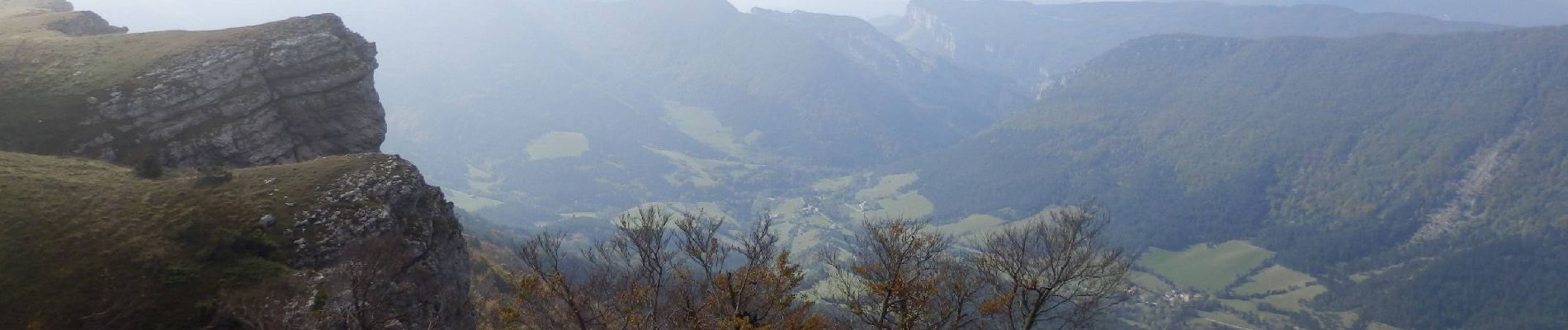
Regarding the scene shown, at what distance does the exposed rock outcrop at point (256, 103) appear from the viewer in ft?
141

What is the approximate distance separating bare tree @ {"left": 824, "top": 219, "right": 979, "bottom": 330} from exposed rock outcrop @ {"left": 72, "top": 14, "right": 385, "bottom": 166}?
123ft

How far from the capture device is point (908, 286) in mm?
27906

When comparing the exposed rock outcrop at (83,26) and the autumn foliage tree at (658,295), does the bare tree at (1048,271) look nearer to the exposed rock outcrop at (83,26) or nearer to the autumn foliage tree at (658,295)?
the autumn foliage tree at (658,295)

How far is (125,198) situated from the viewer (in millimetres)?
32094

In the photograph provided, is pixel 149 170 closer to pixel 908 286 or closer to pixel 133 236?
pixel 133 236

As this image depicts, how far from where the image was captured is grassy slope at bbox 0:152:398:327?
2609cm

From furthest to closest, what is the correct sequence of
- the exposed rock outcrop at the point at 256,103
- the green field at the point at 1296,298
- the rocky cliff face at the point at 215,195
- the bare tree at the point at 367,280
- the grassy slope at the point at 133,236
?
the green field at the point at 1296,298, the exposed rock outcrop at the point at 256,103, the rocky cliff face at the point at 215,195, the grassy slope at the point at 133,236, the bare tree at the point at 367,280

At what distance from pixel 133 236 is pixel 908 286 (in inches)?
→ 1154

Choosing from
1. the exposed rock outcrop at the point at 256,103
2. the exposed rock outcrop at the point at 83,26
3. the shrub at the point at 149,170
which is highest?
the exposed rock outcrop at the point at 83,26

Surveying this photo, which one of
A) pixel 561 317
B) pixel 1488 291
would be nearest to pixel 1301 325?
pixel 1488 291

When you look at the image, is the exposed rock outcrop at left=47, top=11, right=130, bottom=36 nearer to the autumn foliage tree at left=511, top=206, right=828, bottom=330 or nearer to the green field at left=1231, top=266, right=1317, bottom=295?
the autumn foliage tree at left=511, top=206, right=828, bottom=330

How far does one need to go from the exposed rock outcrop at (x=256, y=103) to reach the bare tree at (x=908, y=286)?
37.5 m

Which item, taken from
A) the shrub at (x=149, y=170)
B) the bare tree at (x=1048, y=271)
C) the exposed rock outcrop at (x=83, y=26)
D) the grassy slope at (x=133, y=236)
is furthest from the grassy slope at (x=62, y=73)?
the bare tree at (x=1048, y=271)

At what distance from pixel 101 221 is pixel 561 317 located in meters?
18.9
